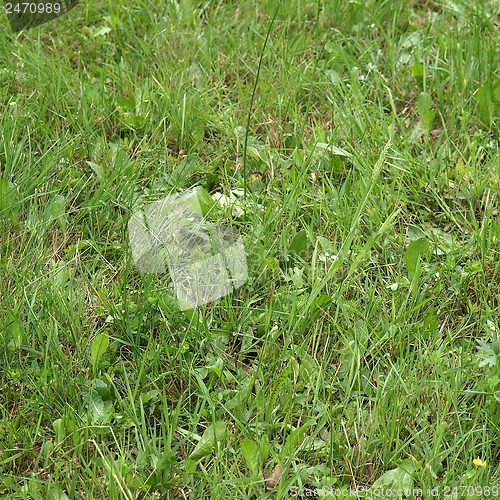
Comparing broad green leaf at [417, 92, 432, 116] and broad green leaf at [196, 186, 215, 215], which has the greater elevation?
broad green leaf at [417, 92, 432, 116]

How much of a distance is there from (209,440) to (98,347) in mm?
442

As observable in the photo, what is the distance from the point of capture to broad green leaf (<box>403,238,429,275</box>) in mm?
2251

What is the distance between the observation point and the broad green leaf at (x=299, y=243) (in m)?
2.29

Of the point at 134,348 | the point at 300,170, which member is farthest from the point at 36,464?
the point at 300,170

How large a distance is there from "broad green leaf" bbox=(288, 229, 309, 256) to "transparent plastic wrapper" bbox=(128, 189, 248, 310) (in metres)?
0.18

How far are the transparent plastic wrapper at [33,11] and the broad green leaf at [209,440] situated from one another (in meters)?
2.15

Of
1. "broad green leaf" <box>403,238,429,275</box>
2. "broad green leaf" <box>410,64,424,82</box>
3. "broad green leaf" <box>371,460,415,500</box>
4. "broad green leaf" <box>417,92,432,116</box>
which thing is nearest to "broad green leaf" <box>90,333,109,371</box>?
"broad green leaf" <box>371,460,415,500</box>

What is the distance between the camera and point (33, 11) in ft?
10.0

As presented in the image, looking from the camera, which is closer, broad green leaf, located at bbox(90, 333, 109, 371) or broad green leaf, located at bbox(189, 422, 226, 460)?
broad green leaf, located at bbox(189, 422, 226, 460)

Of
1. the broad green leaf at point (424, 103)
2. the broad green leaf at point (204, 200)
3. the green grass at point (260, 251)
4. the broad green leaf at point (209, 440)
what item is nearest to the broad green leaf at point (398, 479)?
the green grass at point (260, 251)

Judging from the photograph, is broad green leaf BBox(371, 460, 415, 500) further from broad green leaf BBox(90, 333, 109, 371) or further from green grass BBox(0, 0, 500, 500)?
broad green leaf BBox(90, 333, 109, 371)

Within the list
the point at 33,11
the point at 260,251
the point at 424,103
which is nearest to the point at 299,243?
the point at 260,251

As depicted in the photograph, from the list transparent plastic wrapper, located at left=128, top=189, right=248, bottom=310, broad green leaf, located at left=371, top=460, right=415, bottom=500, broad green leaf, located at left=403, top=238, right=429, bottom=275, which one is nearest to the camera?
broad green leaf, located at left=371, top=460, right=415, bottom=500

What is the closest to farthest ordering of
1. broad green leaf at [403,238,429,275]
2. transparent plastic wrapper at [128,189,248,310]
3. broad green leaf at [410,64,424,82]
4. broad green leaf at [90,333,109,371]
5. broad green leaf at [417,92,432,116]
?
broad green leaf at [90,333,109,371]
transparent plastic wrapper at [128,189,248,310]
broad green leaf at [403,238,429,275]
broad green leaf at [417,92,432,116]
broad green leaf at [410,64,424,82]
